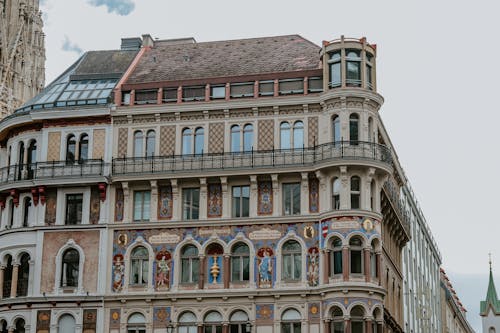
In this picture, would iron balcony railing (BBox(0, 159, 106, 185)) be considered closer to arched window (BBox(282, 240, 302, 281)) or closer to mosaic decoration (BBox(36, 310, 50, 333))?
mosaic decoration (BBox(36, 310, 50, 333))

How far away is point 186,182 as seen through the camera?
65.8 m

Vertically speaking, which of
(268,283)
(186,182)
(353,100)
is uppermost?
(353,100)

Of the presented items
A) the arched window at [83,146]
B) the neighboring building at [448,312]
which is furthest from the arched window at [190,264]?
the neighboring building at [448,312]

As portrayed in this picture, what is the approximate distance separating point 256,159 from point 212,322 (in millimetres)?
10382

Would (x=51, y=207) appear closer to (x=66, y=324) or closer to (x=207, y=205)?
(x=66, y=324)

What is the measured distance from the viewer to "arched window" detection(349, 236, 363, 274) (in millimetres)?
61719

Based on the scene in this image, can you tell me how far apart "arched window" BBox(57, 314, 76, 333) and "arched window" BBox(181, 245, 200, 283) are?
7299 millimetres

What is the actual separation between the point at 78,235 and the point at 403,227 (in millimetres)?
25075

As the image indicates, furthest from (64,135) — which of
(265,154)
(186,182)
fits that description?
(265,154)

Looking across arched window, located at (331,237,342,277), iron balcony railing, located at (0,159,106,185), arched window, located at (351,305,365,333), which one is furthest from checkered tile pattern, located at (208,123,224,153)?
arched window, located at (351,305,365,333)

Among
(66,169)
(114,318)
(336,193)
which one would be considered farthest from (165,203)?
(336,193)

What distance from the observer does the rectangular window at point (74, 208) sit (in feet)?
219

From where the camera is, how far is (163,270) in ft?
212

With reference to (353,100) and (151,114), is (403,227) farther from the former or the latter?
(151,114)
